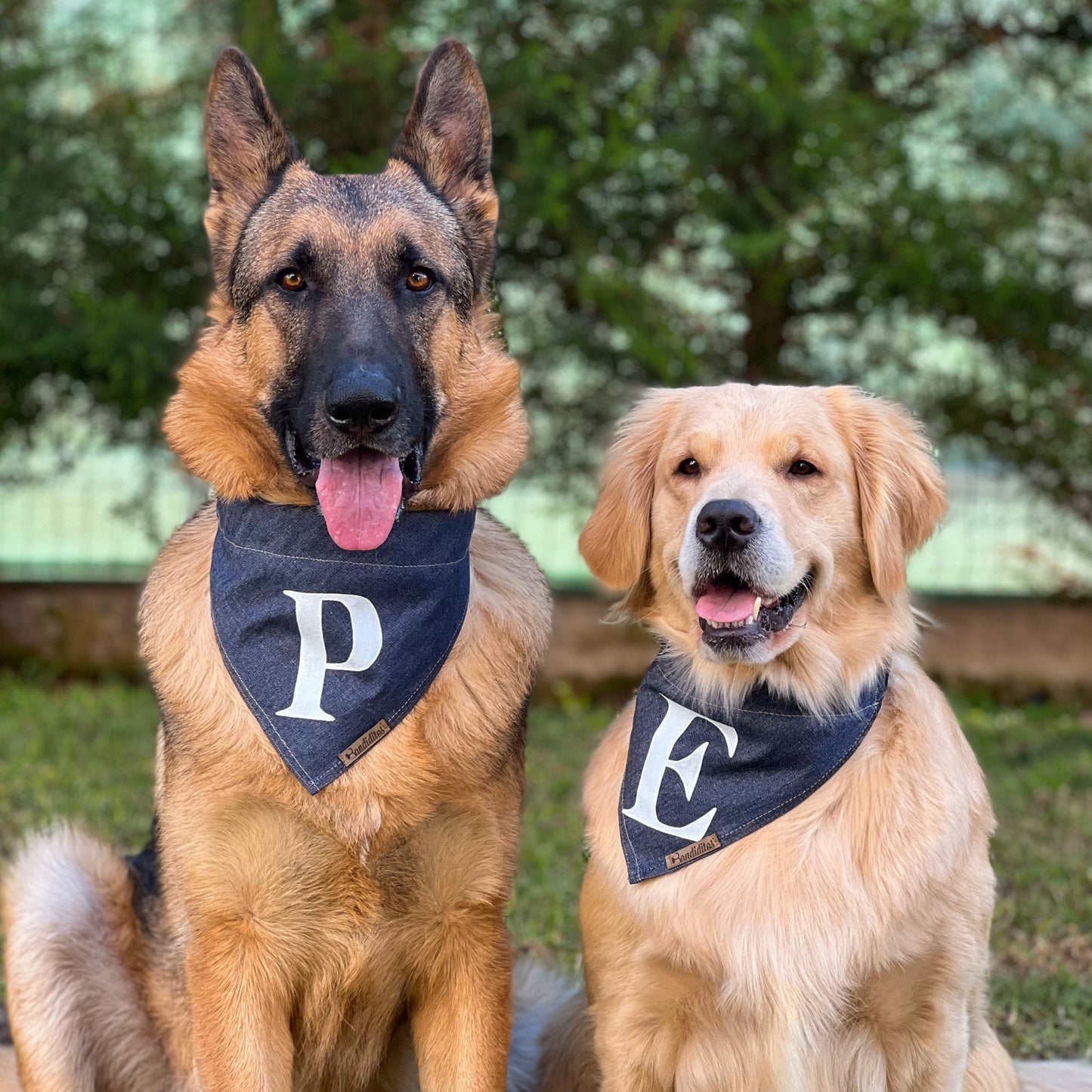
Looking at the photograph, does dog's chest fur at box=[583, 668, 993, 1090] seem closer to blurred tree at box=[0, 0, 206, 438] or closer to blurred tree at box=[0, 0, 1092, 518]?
blurred tree at box=[0, 0, 1092, 518]

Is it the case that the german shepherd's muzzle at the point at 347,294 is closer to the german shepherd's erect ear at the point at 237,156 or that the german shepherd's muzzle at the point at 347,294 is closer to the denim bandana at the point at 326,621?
the german shepherd's erect ear at the point at 237,156

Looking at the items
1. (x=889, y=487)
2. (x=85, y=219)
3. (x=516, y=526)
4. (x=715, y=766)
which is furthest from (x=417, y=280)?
(x=85, y=219)

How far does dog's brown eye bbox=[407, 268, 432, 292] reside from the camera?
123 inches

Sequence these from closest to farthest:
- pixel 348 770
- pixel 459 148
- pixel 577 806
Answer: pixel 348 770, pixel 459 148, pixel 577 806

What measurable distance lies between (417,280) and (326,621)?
0.79 meters

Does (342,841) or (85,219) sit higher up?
(85,219)

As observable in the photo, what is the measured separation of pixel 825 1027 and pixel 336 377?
1.61 m

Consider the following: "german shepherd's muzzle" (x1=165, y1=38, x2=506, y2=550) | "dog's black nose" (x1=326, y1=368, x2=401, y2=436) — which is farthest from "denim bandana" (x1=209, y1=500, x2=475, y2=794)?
"dog's black nose" (x1=326, y1=368, x2=401, y2=436)

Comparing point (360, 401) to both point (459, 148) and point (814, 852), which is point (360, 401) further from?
point (814, 852)

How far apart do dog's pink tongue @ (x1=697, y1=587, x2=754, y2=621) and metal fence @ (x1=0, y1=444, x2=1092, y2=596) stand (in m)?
5.69

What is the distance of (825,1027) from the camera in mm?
2734

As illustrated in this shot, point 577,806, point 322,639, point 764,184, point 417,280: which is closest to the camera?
point 322,639

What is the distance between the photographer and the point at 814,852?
285cm

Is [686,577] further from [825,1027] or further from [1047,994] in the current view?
[1047,994]
